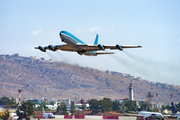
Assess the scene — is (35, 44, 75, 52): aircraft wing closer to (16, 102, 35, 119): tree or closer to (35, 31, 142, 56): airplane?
(35, 31, 142, 56): airplane

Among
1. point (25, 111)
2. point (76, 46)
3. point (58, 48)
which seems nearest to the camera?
point (76, 46)

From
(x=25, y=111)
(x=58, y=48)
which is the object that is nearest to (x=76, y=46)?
(x=58, y=48)

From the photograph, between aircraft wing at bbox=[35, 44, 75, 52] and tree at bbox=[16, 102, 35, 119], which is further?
tree at bbox=[16, 102, 35, 119]

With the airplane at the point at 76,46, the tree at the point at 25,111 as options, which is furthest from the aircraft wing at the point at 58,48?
the tree at the point at 25,111

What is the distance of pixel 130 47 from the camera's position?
83.6 metres

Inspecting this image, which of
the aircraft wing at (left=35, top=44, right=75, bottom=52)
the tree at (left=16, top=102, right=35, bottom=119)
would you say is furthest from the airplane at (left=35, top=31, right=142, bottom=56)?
the tree at (left=16, top=102, right=35, bottom=119)

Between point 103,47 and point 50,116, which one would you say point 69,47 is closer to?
point 103,47

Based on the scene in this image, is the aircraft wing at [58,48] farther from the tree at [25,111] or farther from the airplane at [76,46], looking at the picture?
the tree at [25,111]

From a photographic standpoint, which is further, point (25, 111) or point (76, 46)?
point (25, 111)

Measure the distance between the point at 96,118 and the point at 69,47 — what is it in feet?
222

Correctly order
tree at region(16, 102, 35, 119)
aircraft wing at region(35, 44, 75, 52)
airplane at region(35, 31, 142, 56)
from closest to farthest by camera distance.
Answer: airplane at region(35, 31, 142, 56)
aircraft wing at region(35, 44, 75, 52)
tree at region(16, 102, 35, 119)

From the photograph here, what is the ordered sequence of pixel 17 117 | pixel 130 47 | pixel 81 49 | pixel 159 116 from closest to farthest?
pixel 130 47 < pixel 81 49 < pixel 17 117 < pixel 159 116

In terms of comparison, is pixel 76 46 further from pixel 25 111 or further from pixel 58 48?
pixel 25 111

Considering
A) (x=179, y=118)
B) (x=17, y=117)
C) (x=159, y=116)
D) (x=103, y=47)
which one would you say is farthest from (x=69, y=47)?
(x=179, y=118)
